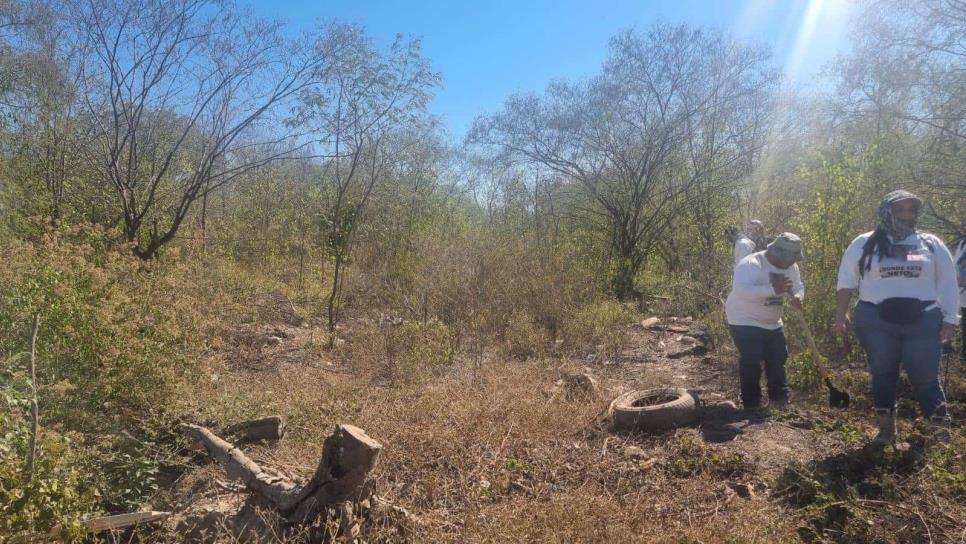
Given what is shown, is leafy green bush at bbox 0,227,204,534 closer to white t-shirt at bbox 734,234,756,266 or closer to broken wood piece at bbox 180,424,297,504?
broken wood piece at bbox 180,424,297,504

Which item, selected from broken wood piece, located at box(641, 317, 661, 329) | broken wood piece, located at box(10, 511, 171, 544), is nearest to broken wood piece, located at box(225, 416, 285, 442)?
broken wood piece, located at box(10, 511, 171, 544)

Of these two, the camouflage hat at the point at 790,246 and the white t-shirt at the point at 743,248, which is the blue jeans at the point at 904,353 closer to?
the camouflage hat at the point at 790,246

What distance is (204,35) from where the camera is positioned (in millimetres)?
7355

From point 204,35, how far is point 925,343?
7884 millimetres

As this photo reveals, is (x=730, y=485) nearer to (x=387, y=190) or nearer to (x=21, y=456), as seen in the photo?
(x=21, y=456)

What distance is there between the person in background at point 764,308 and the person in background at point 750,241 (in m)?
1.38

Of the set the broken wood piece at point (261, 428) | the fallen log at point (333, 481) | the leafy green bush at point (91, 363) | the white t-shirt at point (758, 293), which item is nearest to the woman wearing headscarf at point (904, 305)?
the white t-shirt at point (758, 293)

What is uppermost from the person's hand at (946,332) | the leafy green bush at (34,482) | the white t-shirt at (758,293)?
the white t-shirt at (758,293)

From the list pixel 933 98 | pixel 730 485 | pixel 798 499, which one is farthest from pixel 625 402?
pixel 933 98

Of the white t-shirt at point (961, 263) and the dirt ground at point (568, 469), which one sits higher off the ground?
the white t-shirt at point (961, 263)

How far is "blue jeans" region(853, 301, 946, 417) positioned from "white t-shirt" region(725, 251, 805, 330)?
654 millimetres

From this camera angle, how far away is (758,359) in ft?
13.6

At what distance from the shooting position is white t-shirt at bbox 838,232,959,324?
3182 millimetres

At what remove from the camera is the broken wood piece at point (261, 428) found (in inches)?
165
